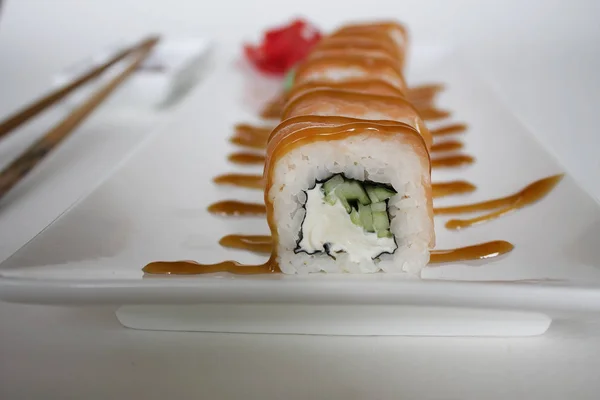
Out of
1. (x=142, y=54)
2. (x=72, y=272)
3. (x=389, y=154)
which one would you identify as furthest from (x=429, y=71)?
(x=72, y=272)

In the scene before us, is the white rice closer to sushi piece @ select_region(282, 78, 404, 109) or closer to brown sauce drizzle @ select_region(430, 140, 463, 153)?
sushi piece @ select_region(282, 78, 404, 109)

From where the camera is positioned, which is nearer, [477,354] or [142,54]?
[477,354]

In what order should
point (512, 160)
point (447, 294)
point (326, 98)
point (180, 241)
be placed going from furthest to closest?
point (512, 160) < point (326, 98) < point (180, 241) < point (447, 294)

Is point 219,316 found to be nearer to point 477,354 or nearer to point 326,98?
point 477,354

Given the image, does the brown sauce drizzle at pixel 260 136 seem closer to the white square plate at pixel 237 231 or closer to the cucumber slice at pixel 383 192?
the white square plate at pixel 237 231

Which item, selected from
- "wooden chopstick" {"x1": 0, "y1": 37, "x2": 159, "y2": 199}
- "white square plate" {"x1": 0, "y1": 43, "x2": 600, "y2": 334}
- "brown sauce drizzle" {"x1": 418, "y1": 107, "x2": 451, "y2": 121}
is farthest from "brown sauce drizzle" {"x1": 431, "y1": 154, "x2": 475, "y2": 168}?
"wooden chopstick" {"x1": 0, "y1": 37, "x2": 159, "y2": 199}

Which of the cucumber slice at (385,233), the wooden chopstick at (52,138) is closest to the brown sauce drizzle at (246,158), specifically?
the wooden chopstick at (52,138)
